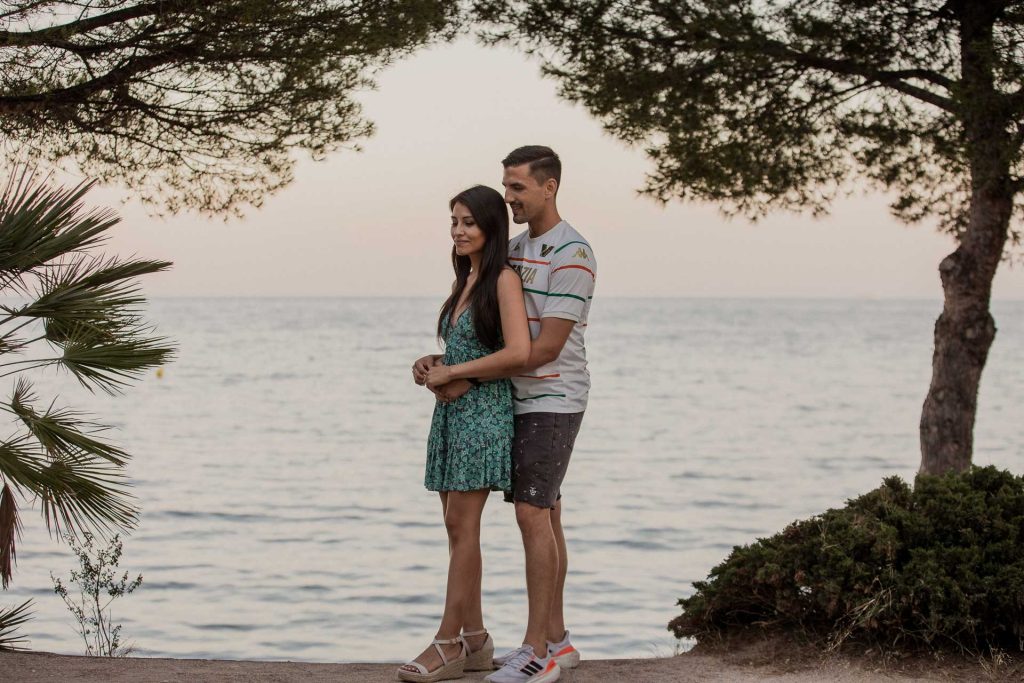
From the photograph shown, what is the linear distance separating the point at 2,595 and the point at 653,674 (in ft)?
23.5

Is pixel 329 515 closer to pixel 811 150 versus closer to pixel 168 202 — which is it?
pixel 168 202

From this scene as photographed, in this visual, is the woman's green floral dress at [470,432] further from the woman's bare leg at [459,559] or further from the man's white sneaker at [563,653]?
the man's white sneaker at [563,653]

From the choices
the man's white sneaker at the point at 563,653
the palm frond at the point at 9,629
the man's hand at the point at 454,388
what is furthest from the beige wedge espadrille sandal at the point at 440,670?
the palm frond at the point at 9,629

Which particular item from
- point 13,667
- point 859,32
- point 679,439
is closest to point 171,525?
point 13,667

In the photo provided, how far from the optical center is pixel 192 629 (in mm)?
8773

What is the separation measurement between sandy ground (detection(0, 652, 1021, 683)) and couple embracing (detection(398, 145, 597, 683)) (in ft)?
1.33

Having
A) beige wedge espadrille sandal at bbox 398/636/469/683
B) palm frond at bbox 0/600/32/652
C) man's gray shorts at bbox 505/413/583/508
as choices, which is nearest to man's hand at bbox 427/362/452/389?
man's gray shorts at bbox 505/413/583/508

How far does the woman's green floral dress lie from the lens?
4273 mm

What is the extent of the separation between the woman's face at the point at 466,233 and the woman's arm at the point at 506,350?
17 cm

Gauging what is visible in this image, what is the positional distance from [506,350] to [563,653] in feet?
4.68

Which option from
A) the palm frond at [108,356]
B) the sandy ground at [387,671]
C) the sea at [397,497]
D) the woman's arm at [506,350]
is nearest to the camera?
the woman's arm at [506,350]

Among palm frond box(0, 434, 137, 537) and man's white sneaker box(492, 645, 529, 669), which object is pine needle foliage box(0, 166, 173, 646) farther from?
man's white sneaker box(492, 645, 529, 669)

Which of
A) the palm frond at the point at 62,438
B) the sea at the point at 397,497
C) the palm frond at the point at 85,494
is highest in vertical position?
the palm frond at the point at 62,438

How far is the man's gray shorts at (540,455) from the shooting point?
4.30m
